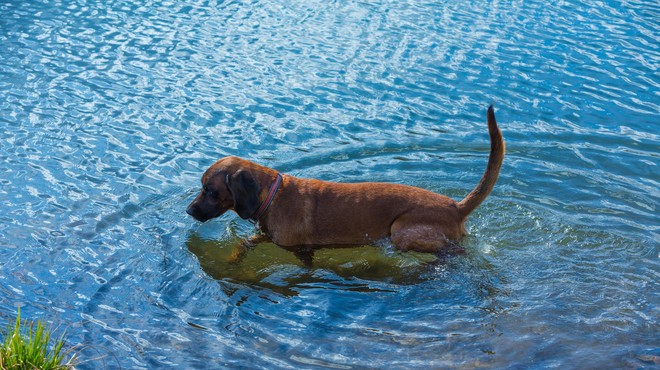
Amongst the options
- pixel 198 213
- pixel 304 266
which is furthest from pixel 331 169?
pixel 198 213

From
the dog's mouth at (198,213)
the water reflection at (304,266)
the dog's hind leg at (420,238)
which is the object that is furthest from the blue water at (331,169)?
the dog's mouth at (198,213)

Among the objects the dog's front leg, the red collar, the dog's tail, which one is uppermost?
the dog's tail

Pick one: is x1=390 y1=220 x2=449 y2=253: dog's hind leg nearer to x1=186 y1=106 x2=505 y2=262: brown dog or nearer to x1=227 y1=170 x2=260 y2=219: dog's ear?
x1=186 y1=106 x2=505 y2=262: brown dog

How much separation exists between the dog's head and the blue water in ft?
1.99

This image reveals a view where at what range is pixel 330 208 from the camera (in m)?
7.01

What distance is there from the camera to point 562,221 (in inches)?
303

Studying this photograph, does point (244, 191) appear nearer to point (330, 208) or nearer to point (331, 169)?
point (330, 208)

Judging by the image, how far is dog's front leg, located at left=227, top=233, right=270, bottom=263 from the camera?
7270 mm

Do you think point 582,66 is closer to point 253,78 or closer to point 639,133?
point 639,133

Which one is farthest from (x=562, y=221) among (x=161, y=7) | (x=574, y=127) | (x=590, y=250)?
(x=161, y=7)

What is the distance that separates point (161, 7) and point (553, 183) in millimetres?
9890

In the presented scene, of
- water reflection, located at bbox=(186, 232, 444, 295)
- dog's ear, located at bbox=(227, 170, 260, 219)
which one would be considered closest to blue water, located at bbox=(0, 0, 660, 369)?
water reflection, located at bbox=(186, 232, 444, 295)

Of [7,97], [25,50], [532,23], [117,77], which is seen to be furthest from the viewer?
[532,23]

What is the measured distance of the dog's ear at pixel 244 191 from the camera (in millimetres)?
6738
